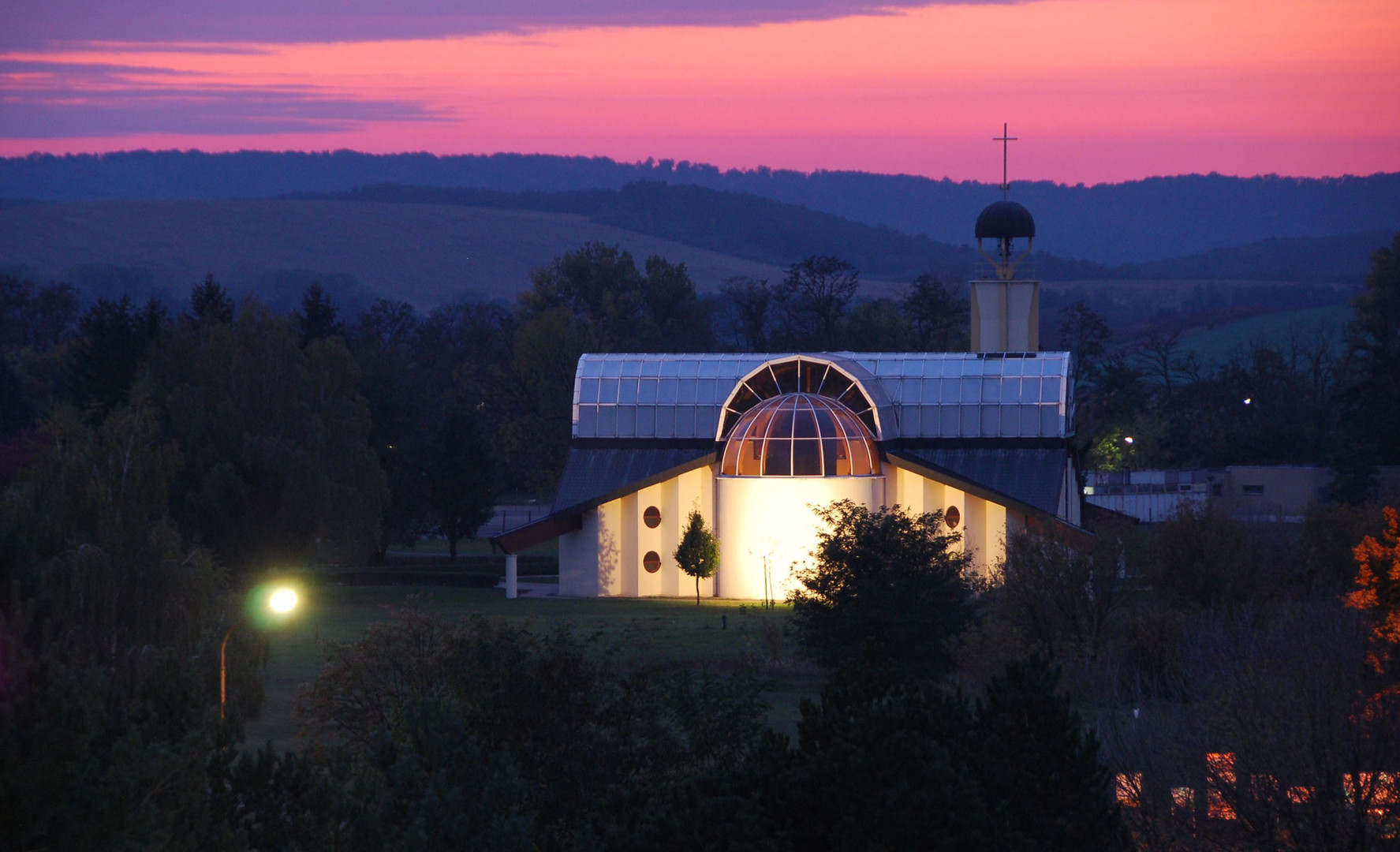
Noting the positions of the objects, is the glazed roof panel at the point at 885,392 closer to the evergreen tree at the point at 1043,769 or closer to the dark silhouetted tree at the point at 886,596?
the dark silhouetted tree at the point at 886,596

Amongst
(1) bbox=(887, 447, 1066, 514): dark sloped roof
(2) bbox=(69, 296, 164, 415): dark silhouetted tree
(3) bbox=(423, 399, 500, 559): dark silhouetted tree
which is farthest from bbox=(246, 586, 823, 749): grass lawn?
(2) bbox=(69, 296, 164, 415): dark silhouetted tree

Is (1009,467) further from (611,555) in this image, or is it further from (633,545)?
(611,555)

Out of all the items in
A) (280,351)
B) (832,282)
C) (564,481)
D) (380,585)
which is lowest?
(380,585)

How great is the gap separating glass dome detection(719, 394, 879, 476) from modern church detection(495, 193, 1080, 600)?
1.9 inches

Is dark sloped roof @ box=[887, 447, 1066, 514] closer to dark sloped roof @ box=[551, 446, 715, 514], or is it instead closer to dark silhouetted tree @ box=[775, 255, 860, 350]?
dark sloped roof @ box=[551, 446, 715, 514]

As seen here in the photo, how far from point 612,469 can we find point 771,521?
6.25m

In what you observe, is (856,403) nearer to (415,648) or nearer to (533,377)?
(415,648)

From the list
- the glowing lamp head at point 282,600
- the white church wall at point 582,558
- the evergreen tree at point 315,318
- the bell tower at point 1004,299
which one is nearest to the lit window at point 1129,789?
the glowing lamp head at point 282,600

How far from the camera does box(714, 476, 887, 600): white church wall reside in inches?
2032

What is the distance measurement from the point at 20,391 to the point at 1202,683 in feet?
200

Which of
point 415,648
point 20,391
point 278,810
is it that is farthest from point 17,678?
point 20,391

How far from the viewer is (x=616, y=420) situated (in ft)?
186

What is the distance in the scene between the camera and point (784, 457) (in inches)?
2040

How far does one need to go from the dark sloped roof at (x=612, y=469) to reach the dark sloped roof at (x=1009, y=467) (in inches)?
276
